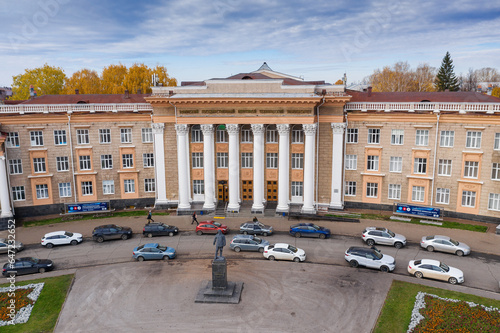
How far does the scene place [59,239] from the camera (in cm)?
3706

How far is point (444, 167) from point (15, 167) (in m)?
50.1

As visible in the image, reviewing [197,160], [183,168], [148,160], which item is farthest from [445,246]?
[148,160]

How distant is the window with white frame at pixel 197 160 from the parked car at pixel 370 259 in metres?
23.2

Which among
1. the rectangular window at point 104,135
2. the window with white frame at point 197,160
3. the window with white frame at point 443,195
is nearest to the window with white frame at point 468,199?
the window with white frame at point 443,195

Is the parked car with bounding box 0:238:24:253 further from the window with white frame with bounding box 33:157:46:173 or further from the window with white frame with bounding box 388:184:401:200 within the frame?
the window with white frame with bounding box 388:184:401:200

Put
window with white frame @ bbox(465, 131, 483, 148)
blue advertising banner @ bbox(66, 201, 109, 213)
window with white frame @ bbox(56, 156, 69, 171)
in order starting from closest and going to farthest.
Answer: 1. window with white frame @ bbox(465, 131, 483, 148)
2. blue advertising banner @ bbox(66, 201, 109, 213)
3. window with white frame @ bbox(56, 156, 69, 171)

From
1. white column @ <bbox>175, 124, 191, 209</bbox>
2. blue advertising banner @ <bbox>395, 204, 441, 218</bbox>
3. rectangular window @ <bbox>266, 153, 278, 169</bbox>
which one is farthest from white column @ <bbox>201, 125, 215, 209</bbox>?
blue advertising banner @ <bbox>395, 204, 441, 218</bbox>

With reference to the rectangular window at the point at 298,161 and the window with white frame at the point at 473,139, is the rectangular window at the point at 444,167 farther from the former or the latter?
the rectangular window at the point at 298,161

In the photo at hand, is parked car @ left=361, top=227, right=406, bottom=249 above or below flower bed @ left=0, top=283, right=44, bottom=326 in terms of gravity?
above

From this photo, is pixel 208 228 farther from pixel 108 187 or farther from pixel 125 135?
pixel 125 135

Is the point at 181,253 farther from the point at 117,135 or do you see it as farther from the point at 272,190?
the point at 117,135

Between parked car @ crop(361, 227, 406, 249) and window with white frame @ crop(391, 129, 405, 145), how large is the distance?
42.4 ft

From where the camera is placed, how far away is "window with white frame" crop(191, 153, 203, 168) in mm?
48191

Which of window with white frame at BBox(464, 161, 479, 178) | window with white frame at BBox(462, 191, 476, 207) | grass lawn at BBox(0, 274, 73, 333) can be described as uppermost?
window with white frame at BBox(464, 161, 479, 178)
